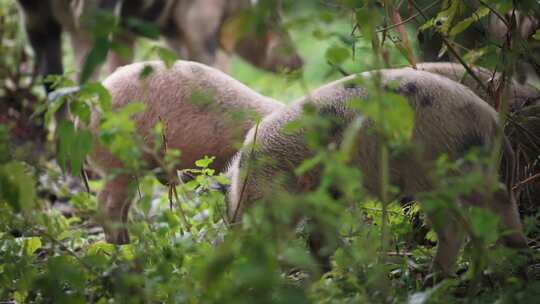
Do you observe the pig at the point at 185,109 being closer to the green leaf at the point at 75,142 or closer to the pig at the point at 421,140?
the pig at the point at 421,140

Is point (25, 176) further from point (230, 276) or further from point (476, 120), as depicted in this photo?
point (476, 120)

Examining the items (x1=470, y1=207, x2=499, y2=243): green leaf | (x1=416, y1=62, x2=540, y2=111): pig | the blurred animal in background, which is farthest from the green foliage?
the blurred animal in background

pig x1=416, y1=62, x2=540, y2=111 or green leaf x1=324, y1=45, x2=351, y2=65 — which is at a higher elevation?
green leaf x1=324, y1=45, x2=351, y2=65

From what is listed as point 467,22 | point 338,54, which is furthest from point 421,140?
point 338,54

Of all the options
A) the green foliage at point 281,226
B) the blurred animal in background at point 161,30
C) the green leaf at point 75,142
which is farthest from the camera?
the blurred animal in background at point 161,30

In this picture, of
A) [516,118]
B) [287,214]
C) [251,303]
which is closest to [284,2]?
[287,214]

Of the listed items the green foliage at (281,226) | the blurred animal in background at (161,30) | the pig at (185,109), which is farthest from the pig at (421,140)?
the blurred animal in background at (161,30)

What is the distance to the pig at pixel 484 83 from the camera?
342 centimetres

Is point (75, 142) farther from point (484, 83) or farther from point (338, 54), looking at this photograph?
point (484, 83)

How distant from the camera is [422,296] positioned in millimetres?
2324

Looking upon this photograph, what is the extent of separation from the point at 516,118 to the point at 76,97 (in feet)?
5.19

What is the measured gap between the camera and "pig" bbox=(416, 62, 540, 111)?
3422 millimetres

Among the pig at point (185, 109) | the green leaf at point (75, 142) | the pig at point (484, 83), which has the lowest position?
the pig at point (185, 109)

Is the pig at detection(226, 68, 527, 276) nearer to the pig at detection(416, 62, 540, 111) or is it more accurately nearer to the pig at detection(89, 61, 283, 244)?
the pig at detection(416, 62, 540, 111)
